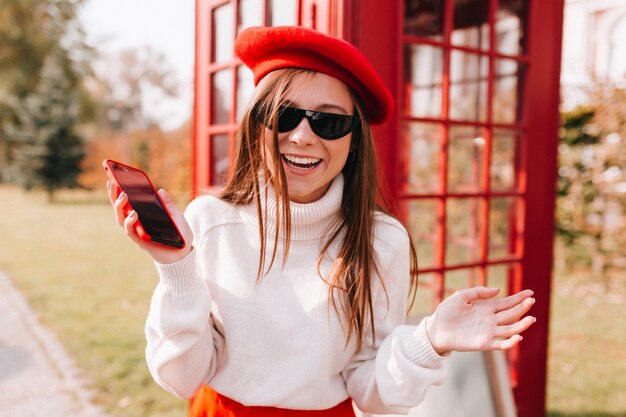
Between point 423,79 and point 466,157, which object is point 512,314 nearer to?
point 466,157

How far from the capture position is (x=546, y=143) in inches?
113

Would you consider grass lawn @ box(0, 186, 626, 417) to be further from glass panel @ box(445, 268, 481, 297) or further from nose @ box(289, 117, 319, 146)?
nose @ box(289, 117, 319, 146)

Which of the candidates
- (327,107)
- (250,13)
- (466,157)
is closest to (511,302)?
(327,107)

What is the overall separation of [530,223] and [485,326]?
1699 mm

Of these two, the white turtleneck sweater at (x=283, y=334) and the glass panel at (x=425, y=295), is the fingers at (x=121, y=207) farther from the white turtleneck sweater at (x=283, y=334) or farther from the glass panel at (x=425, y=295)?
the glass panel at (x=425, y=295)

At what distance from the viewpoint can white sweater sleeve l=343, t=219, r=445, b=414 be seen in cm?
141

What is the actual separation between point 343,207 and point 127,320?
427 cm

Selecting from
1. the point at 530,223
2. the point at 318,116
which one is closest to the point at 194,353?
the point at 318,116

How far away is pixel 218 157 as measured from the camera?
8.68 feet

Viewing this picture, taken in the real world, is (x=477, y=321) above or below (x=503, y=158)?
below

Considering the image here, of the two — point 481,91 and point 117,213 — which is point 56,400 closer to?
point 117,213

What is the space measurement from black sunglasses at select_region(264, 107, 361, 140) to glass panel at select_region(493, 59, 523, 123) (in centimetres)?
162

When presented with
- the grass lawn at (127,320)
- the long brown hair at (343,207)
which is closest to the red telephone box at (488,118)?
the long brown hair at (343,207)

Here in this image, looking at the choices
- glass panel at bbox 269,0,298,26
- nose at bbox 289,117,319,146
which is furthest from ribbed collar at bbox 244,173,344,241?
glass panel at bbox 269,0,298,26
